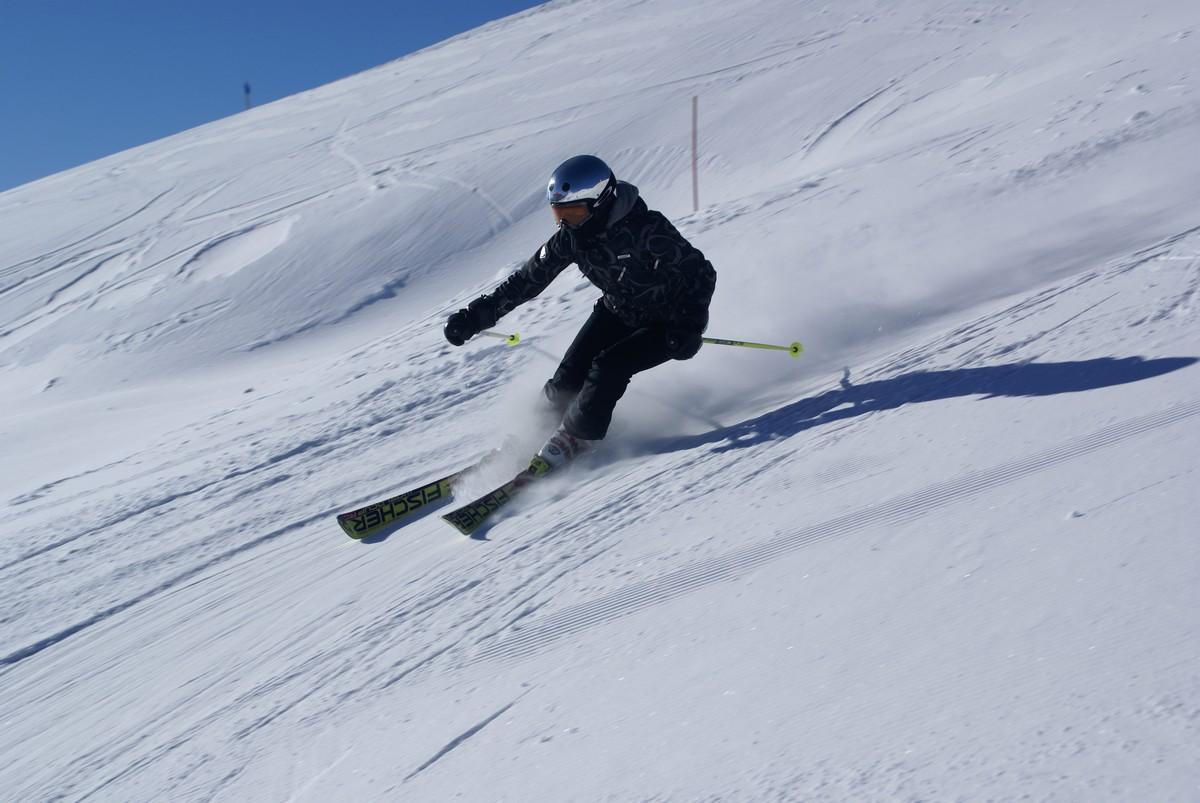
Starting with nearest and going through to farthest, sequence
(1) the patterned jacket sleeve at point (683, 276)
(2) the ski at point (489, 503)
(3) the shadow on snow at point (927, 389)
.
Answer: (3) the shadow on snow at point (927, 389) → (2) the ski at point (489, 503) → (1) the patterned jacket sleeve at point (683, 276)

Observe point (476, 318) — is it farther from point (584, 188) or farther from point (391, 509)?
point (391, 509)

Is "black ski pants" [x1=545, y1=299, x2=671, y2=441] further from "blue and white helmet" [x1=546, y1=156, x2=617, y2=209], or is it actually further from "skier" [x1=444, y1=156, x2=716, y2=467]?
"blue and white helmet" [x1=546, y1=156, x2=617, y2=209]

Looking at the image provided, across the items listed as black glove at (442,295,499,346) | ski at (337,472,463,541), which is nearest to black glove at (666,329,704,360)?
black glove at (442,295,499,346)

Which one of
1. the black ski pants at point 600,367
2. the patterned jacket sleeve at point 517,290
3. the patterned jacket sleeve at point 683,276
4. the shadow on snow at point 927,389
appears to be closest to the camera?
the shadow on snow at point 927,389

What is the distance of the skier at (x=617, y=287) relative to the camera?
5.27 meters

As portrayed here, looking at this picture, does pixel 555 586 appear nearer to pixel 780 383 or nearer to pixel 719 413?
pixel 719 413

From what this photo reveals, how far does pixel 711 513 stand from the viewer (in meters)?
4.24

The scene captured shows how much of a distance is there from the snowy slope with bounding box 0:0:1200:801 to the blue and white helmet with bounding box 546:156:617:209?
128cm

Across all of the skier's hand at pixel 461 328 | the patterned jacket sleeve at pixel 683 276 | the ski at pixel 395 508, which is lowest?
the ski at pixel 395 508

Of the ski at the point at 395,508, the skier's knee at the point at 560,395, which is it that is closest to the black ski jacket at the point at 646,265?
the skier's knee at the point at 560,395

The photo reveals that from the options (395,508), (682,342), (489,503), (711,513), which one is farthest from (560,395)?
(711,513)

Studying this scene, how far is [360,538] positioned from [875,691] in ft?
10.6

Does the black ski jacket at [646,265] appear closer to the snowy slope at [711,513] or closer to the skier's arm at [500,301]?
the skier's arm at [500,301]

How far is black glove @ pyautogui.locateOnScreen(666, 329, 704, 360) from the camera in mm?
5281
